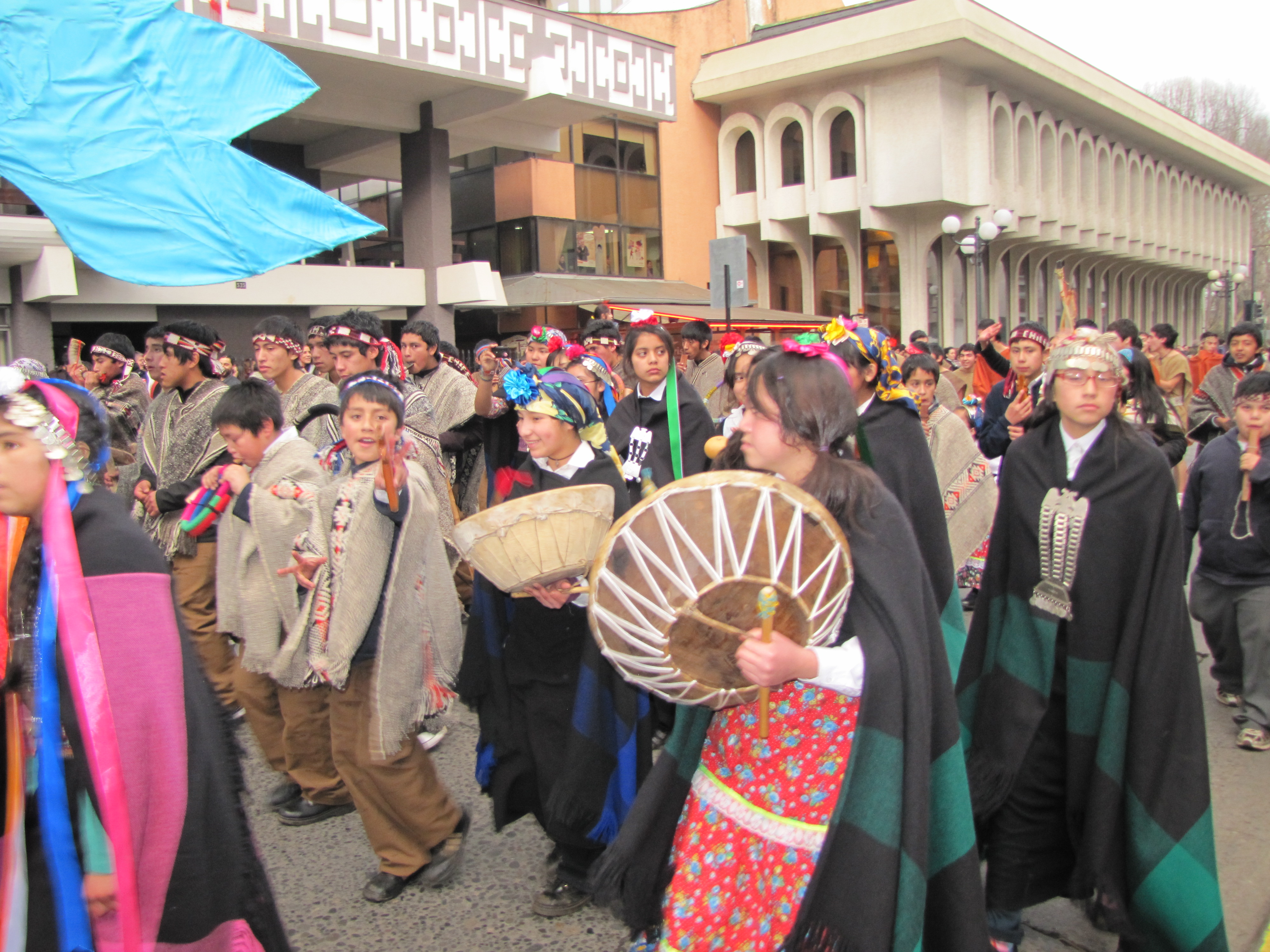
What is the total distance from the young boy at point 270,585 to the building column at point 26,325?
12072mm

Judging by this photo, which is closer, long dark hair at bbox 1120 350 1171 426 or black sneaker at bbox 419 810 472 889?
black sneaker at bbox 419 810 472 889

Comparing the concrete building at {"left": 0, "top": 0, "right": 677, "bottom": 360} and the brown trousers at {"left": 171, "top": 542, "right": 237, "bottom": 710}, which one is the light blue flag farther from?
the concrete building at {"left": 0, "top": 0, "right": 677, "bottom": 360}

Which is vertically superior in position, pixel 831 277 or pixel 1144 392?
pixel 831 277

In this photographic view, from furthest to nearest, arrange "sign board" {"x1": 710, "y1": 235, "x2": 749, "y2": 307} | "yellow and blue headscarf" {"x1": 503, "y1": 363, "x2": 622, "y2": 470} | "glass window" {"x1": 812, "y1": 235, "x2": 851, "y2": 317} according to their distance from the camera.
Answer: "glass window" {"x1": 812, "y1": 235, "x2": 851, "y2": 317}
"sign board" {"x1": 710, "y1": 235, "x2": 749, "y2": 307}
"yellow and blue headscarf" {"x1": 503, "y1": 363, "x2": 622, "y2": 470}

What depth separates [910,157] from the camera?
24.8m

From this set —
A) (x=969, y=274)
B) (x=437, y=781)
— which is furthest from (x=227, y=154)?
(x=969, y=274)

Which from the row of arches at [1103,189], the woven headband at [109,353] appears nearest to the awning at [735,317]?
the row of arches at [1103,189]

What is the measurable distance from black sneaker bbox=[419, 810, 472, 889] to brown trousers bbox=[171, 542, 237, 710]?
6.24ft

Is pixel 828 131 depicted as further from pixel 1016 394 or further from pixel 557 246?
pixel 1016 394

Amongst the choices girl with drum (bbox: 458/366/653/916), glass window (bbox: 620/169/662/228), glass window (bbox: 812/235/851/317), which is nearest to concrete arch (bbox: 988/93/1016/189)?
glass window (bbox: 812/235/851/317)

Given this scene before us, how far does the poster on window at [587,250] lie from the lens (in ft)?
78.5

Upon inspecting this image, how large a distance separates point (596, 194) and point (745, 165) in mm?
5834

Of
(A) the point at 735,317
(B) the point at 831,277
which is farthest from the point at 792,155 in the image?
(A) the point at 735,317

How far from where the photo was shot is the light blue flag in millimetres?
2891
